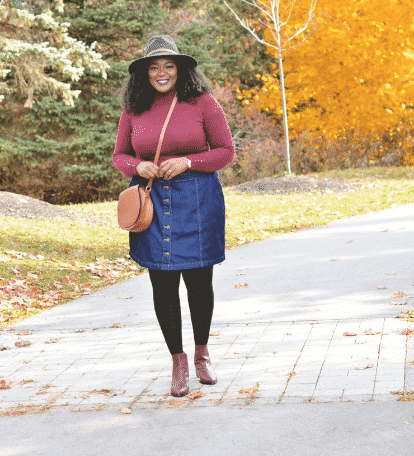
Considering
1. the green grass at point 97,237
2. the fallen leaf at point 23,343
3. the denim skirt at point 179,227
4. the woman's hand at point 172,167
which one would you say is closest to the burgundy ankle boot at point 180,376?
the denim skirt at point 179,227

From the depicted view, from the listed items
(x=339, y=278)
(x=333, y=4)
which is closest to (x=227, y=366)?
(x=339, y=278)

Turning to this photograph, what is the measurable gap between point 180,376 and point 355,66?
16.5m

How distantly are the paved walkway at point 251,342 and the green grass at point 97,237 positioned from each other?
0.56 meters

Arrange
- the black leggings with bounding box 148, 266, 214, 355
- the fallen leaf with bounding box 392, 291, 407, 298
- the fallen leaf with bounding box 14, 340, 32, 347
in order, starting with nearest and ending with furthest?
the black leggings with bounding box 148, 266, 214, 355 < the fallen leaf with bounding box 14, 340, 32, 347 < the fallen leaf with bounding box 392, 291, 407, 298

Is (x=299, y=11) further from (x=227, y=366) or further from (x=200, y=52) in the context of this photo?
(x=227, y=366)

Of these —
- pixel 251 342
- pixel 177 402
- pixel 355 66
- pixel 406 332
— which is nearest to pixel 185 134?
pixel 177 402

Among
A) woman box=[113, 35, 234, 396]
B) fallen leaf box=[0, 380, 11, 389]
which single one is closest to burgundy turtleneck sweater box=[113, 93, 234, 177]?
woman box=[113, 35, 234, 396]

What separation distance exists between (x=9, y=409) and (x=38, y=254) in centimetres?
531

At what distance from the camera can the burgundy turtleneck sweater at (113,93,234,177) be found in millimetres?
3977

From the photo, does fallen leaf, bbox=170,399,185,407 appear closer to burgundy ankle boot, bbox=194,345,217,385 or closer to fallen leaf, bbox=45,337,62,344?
burgundy ankle boot, bbox=194,345,217,385

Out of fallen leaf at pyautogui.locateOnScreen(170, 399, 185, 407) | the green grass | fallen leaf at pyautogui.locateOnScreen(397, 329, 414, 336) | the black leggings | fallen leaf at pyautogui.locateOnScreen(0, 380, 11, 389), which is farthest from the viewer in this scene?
the green grass

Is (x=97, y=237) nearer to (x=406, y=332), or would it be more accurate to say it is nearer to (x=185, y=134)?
(x=406, y=332)

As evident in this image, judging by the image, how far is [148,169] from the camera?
12.8 feet

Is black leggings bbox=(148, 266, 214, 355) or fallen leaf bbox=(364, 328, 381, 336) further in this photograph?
fallen leaf bbox=(364, 328, 381, 336)
